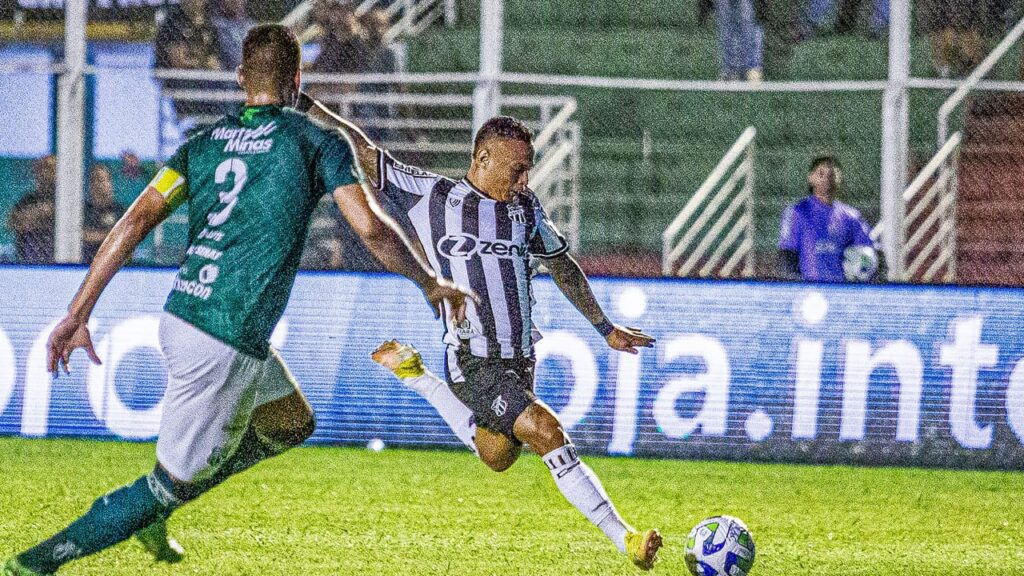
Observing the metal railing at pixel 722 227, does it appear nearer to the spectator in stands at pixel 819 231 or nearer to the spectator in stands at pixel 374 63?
the spectator in stands at pixel 819 231

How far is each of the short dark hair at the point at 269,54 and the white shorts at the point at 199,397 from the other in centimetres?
86

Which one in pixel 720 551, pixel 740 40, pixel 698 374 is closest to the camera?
pixel 720 551

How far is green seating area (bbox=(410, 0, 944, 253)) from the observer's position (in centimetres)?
1429

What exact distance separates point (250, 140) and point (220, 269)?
44 cm

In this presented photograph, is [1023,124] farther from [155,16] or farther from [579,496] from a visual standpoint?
[579,496]

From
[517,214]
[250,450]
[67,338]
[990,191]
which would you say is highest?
[990,191]

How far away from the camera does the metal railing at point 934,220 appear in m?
13.2

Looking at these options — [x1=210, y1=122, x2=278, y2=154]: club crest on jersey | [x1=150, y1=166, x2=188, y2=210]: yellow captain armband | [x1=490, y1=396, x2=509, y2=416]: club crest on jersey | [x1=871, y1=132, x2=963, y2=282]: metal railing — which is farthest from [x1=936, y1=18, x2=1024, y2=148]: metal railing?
[x1=150, y1=166, x2=188, y2=210]: yellow captain armband

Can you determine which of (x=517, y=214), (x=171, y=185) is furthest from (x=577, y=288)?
(x=171, y=185)

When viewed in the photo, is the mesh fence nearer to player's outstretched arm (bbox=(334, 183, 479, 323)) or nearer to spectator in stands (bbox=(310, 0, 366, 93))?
spectator in stands (bbox=(310, 0, 366, 93))

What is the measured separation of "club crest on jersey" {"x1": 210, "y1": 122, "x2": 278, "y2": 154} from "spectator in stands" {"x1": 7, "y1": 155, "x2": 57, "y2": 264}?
6.97 metres

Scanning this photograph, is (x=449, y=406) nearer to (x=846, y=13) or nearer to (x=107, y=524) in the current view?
(x=107, y=524)

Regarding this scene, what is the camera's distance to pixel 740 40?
47.1 feet

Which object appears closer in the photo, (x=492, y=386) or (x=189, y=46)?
(x=492, y=386)
